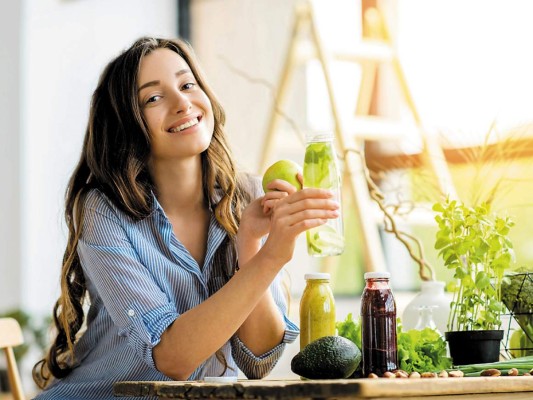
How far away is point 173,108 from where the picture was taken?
1.81 meters

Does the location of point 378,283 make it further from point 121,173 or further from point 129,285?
point 121,173

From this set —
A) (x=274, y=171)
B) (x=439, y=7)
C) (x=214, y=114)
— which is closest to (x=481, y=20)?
(x=439, y=7)

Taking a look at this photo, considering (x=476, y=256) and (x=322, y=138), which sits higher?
(x=322, y=138)

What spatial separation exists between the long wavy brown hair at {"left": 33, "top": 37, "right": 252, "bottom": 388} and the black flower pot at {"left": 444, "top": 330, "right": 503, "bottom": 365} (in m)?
0.52

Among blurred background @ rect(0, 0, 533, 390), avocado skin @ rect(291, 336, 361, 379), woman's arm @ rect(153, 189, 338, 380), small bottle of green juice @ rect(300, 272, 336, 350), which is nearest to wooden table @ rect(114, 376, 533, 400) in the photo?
avocado skin @ rect(291, 336, 361, 379)

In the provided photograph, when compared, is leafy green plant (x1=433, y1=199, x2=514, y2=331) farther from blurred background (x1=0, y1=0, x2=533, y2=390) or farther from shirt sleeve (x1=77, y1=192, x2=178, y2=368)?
blurred background (x1=0, y1=0, x2=533, y2=390)

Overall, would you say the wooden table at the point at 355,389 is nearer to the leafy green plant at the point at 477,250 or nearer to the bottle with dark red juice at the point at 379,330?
the bottle with dark red juice at the point at 379,330

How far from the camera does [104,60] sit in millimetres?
4484

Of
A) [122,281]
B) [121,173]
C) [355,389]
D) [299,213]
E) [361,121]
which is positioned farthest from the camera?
[361,121]

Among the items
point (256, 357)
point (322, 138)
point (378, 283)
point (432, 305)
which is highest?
point (322, 138)

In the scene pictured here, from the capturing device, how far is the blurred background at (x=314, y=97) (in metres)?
3.12

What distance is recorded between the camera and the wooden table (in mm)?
1051

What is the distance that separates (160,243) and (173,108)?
0.28 meters

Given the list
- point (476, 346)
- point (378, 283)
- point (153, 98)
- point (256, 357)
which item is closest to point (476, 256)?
point (476, 346)
